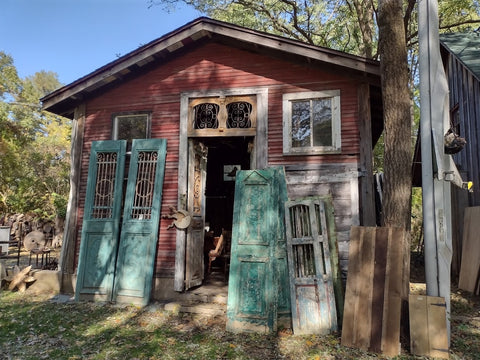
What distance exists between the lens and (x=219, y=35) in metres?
6.81

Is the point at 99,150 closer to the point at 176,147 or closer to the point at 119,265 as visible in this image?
the point at 176,147

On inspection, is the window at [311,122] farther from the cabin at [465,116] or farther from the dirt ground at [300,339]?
the cabin at [465,116]

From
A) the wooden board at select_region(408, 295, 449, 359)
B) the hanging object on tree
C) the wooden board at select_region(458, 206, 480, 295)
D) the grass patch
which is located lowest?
the grass patch

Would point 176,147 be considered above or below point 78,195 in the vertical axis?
above

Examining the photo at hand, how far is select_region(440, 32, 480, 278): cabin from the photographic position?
7586mm

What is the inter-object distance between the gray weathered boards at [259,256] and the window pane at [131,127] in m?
2.84

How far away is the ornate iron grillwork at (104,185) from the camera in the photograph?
6949 millimetres

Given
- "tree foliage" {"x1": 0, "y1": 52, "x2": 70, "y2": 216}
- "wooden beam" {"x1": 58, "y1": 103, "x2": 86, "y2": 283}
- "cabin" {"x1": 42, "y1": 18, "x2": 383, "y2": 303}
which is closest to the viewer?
"cabin" {"x1": 42, "y1": 18, "x2": 383, "y2": 303}

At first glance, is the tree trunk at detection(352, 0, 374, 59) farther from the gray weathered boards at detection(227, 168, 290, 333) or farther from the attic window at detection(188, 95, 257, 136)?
the gray weathered boards at detection(227, 168, 290, 333)

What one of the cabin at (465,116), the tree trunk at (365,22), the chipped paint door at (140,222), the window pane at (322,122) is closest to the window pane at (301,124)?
the window pane at (322,122)

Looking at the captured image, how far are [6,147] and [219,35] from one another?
16.4 m

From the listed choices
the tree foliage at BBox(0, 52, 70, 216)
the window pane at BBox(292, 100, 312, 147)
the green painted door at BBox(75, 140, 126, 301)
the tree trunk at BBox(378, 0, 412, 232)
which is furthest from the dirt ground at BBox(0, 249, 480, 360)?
the tree foliage at BBox(0, 52, 70, 216)

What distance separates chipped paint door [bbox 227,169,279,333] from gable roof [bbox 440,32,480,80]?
561 centimetres

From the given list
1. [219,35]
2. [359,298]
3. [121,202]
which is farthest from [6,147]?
[359,298]
